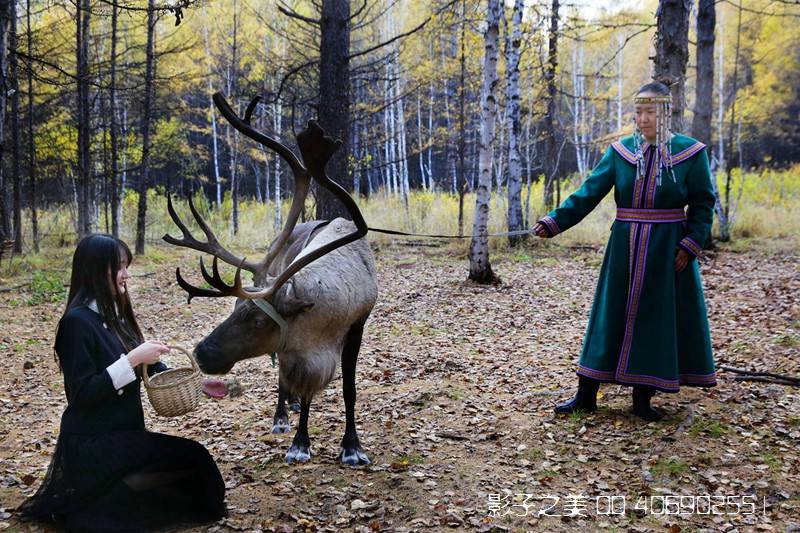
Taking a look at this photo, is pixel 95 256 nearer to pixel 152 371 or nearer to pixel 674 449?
pixel 152 371

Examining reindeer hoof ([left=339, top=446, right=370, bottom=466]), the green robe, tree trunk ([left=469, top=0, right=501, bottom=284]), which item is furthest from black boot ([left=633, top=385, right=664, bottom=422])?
tree trunk ([left=469, top=0, right=501, bottom=284])

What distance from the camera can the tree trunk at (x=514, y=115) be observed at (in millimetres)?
12234

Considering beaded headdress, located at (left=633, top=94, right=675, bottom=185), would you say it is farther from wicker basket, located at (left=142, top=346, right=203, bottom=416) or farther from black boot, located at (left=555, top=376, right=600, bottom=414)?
wicker basket, located at (left=142, top=346, right=203, bottom=416)

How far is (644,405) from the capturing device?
4074 millimetres

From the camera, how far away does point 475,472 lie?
3611mm

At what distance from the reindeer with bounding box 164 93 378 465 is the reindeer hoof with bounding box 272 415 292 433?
54 centimetres

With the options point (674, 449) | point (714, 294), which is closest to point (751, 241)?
point (714, 294)

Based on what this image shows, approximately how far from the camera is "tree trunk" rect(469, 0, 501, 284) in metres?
8.64

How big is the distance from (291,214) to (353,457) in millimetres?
1671

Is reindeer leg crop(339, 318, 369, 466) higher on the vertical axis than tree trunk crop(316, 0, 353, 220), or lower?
lower

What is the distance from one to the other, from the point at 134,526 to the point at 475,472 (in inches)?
76.2

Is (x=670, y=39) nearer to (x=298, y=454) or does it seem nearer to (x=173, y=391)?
(x=298, y=454)

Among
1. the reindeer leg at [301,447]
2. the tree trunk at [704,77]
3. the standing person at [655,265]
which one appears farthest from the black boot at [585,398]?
the tree trunk at [704,77]

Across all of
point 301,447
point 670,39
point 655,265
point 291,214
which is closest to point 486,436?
point 301,447
